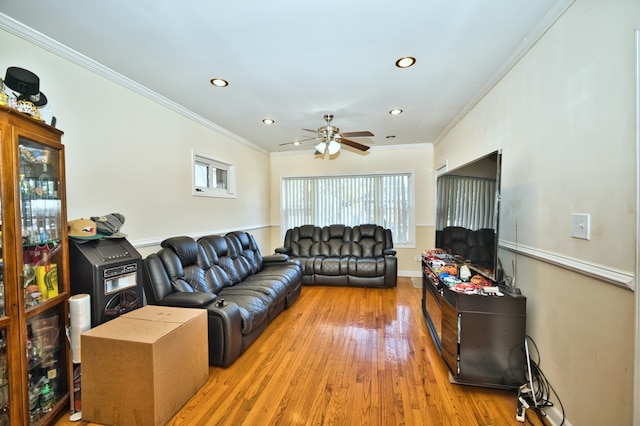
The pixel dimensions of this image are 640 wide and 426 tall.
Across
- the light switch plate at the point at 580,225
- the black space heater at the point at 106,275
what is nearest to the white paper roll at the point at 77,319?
the black space heater at the point at 106,275

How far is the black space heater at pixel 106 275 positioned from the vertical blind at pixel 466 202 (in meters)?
2.86

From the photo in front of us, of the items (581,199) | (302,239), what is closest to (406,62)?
(581,199)

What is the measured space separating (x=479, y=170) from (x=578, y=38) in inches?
37.9

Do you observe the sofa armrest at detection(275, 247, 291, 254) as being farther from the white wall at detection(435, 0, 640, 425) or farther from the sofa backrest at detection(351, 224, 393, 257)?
the white wall at detection(435, 0, 640, 425)

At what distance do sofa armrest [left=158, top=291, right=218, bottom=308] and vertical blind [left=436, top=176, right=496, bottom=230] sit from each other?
2.43 meters

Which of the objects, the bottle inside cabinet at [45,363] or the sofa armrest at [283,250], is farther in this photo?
the sofa armrest at [283,250]

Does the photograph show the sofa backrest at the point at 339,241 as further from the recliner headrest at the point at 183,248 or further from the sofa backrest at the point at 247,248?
the recliner headrest at the point at 183,248

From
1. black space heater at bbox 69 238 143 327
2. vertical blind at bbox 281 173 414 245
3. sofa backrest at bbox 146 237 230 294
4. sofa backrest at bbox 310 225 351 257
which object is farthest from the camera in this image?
vertical blind at bbox 281 173 414 245

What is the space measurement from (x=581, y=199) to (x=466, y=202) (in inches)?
40.0

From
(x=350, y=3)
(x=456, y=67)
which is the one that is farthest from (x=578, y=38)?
(x=350, y=3)

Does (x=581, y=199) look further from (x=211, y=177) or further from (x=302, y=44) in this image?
(x=211, y=177)

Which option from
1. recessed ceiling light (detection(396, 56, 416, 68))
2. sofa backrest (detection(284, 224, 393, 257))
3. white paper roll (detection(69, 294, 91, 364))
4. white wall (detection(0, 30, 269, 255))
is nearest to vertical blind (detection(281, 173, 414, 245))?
sofa backrest (detection(284, 224, 393, 257))

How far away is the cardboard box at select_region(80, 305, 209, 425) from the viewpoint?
158cm

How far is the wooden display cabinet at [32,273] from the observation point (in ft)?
4.54
